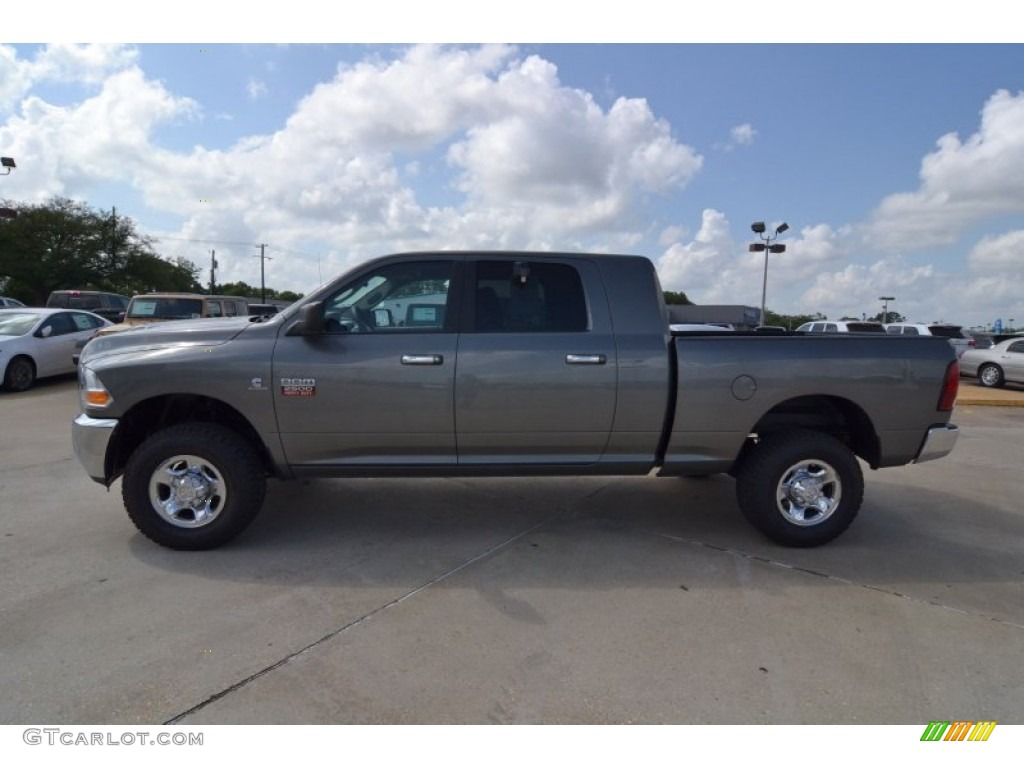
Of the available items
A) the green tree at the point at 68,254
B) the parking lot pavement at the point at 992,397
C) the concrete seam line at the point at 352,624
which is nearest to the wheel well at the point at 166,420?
the concrete seam line at the point at 352,624

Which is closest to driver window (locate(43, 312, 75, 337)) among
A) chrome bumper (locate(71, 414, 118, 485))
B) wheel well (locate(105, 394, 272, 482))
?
wheel well (locate(105, 394, 272, 482))

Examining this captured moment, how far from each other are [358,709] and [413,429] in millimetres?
1750

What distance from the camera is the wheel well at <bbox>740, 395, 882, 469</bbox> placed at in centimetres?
411

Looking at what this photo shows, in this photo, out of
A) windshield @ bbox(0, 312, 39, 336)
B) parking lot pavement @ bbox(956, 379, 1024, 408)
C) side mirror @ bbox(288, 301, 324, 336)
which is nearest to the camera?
side mirror @ bbox(288, 301, 324, 336)

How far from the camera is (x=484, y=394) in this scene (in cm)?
378

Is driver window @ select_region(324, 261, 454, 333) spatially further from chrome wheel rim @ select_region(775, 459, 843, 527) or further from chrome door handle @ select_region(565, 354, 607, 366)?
chrome wheel rim @ select_region(775, 459, 843, 527)

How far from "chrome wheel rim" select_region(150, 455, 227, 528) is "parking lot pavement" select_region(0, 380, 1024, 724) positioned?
0.25 metres

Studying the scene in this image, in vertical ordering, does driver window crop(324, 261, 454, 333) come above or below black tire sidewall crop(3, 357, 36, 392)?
above

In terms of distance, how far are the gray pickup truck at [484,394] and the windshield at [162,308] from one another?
9.41 m

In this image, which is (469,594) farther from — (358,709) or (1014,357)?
(1014,357)

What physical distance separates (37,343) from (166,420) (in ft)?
30.2

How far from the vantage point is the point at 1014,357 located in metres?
14.7

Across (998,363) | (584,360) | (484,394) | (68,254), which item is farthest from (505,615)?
(68,254)

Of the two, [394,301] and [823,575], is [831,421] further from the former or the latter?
[394,301]
